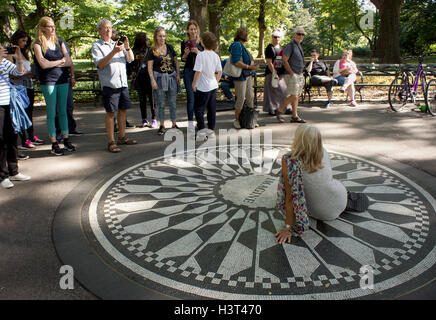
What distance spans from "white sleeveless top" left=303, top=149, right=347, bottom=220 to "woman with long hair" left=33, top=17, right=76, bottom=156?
4.72 meters

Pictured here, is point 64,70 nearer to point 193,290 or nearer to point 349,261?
point 193,290

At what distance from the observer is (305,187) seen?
385 centimetres

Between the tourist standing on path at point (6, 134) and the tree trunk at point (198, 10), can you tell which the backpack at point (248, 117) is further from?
the tree trunk at point (198, 10)

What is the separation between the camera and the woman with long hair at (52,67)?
6.11 meters

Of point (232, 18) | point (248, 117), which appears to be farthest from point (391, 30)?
point (232, 18)

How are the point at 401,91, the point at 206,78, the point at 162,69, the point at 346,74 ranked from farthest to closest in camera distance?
the point at 346,74, the point at 401,91, the point at 162,69, the point at 206,78

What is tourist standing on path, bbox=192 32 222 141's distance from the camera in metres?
7.09

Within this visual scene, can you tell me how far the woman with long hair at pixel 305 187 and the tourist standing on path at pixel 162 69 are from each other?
15.5 ft

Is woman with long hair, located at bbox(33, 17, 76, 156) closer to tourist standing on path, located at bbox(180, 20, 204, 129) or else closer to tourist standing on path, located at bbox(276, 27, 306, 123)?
tourist standing on path, located at bbox(180, 20, 204, 129)

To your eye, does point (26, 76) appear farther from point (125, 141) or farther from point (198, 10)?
point (198, 10)

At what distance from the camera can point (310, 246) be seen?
143 inches

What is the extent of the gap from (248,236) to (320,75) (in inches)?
339

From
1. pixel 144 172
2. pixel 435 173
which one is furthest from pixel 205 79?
pixel 435 173
